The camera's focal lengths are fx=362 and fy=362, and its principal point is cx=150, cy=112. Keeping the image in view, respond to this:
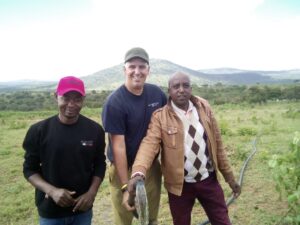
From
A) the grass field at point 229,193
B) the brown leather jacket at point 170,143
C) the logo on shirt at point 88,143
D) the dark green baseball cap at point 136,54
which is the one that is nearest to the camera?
the logo on shirt at point 88,143

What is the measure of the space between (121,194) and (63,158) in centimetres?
79

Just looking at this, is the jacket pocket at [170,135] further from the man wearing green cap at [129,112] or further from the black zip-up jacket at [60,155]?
the black zip-up jacket at [60,155]

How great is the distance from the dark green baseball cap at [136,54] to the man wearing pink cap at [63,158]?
0.51m

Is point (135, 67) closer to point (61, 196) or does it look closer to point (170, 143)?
point (170, 143)

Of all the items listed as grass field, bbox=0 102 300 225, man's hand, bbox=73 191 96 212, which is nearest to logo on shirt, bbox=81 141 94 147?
man's hand, bbox=73 191 96 212

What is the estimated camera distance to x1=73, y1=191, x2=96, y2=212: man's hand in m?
2.48

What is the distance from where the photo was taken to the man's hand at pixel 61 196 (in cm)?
235

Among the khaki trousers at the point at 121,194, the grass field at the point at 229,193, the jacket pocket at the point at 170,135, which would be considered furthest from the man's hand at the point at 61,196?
the grass field at the point at 229,193

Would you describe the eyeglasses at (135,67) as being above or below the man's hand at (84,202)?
above

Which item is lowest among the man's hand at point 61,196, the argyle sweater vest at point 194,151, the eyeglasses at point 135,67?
the man's hand at point 61,196

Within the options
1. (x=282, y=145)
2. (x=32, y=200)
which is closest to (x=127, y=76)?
(x=32, y=200)

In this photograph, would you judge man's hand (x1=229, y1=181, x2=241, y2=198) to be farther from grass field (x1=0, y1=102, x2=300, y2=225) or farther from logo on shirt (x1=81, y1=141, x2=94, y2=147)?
logo on shirt (x1=81, y1=141, x2=94, y2=147)

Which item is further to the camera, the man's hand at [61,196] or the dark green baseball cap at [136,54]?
the dark green baseball cap at [136,54]

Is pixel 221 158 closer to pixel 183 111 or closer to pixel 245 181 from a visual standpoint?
pixel 183 111
